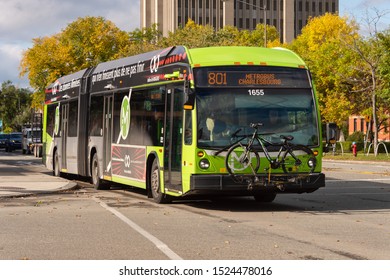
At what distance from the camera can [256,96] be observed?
16.5 meters

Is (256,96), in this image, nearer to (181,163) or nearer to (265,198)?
(181,163)

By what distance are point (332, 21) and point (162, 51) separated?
244ft

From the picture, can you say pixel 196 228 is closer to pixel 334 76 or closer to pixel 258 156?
pixel 258 156

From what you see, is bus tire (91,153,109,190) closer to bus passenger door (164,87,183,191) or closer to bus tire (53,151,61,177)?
bus tire (53,151,61,177)

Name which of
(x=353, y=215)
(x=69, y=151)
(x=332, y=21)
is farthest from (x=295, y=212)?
(x=332, y=21)

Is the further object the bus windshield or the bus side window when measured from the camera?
the bus side window

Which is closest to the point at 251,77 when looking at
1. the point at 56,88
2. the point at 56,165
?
the point at 56,165

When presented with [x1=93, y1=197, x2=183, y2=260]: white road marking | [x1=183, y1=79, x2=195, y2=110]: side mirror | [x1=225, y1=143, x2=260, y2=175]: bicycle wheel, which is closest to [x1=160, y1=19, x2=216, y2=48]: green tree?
[x1=183, y1=79, x2=195, y2=110]: side mirror

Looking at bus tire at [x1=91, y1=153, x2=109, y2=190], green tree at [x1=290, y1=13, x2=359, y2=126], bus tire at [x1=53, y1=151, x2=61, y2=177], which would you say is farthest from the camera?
green tree at [x1=290, y1=13, x2=359, y2=126]

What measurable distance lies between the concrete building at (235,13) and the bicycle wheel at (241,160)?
12734 cm

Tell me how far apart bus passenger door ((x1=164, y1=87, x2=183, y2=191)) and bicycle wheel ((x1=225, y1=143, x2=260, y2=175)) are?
1.23 meters

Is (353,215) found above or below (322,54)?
below

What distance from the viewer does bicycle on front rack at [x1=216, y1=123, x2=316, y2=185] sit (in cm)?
1605

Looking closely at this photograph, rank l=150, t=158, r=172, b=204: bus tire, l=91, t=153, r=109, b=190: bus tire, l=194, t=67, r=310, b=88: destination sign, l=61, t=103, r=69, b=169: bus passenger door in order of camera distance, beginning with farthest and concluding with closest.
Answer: l=61, t=103, r=69, b=169: bus passenger door < l=91, t=153, r=109, b=190: bus tire < l=150, t=158, r=172, b=204: bus tire < l=194, t=67, r=310, b=88: destination sign
